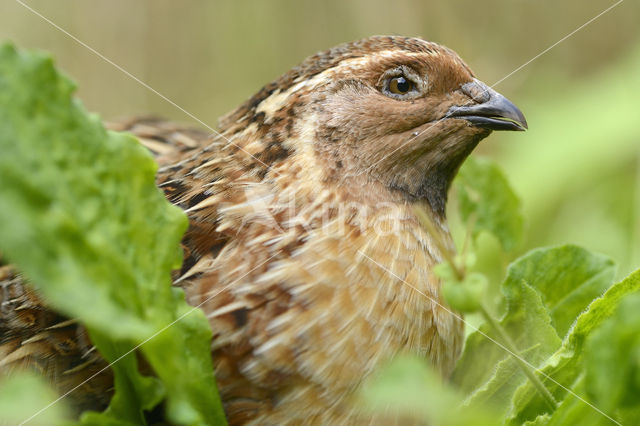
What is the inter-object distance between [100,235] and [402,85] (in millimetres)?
1013

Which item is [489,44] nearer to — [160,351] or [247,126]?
[247,126]

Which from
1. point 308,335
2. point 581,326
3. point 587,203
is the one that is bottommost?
point 581,326

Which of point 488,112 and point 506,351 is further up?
point 488,112

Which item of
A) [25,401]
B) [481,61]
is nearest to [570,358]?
[25,401]

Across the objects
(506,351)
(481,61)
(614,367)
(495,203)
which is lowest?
(614,367)

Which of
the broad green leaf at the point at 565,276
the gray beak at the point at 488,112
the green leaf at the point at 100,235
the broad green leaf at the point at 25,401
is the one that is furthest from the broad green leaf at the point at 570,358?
the broad green leaf at the point at 25,401

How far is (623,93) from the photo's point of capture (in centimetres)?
326

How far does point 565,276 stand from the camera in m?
1.62

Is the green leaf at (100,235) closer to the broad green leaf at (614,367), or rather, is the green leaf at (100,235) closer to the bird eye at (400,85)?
the broad green leaf at (614,367)

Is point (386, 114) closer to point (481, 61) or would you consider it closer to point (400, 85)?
point (400, 85)

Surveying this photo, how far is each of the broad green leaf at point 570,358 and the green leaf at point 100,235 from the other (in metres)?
0.56

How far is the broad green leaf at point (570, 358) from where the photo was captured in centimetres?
129

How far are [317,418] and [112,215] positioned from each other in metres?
0.56

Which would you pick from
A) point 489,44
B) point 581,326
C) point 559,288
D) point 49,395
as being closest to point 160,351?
point 49,395
